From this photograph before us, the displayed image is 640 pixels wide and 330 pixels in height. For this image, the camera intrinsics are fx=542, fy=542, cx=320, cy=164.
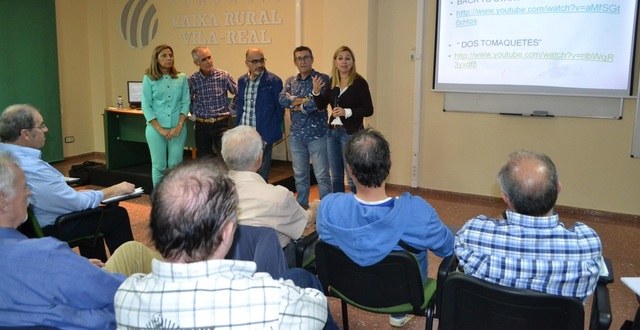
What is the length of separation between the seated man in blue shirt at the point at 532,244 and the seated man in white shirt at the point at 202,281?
0.74 m

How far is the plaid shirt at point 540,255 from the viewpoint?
68.4 inches

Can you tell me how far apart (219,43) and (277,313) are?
606cm

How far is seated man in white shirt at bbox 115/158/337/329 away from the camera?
114cm

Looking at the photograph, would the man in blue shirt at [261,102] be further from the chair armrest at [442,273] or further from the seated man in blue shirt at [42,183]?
the chair armrest at [442,273]

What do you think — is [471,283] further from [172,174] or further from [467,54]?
[467,54]

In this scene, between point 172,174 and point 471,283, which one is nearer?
point 172,174

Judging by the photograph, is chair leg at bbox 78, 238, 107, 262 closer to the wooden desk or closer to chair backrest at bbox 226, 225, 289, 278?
chair backrest at bbox 226, 225, 289, 278

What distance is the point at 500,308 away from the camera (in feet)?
5.64

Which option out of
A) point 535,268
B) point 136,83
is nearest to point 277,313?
point 535,268

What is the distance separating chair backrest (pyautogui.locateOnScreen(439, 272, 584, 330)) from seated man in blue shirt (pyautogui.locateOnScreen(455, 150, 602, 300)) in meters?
0.10

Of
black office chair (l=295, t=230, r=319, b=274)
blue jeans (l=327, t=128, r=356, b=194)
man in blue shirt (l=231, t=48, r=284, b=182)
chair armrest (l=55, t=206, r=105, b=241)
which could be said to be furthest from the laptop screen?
black office chair (l=295, t=230, r=319, b=274)

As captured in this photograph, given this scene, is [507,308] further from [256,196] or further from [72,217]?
[72,217]

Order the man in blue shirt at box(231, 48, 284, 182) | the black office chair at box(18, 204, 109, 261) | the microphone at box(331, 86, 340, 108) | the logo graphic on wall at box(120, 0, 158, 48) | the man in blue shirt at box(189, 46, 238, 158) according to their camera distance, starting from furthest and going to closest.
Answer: the logo graphic on wall at box(120, 0, 158, 48) → the man in blue shirt at box(189, 46, 238, 158) → the man in blue shirt at box(231, 48, 284, 182) → the microphone at box(331, 86, 340, 108) → the black office chair at box(18, 204, 109, 261)

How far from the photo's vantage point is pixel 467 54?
17.1ft
